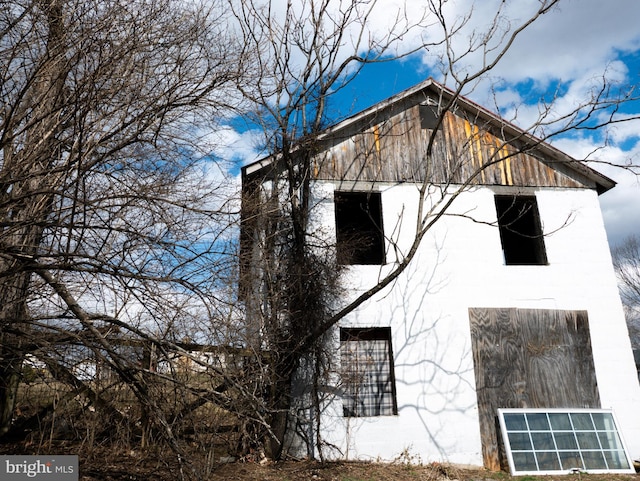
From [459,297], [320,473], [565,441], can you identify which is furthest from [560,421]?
[320,473]

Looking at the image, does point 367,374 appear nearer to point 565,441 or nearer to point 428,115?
point 565,441

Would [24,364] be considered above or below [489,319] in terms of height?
below

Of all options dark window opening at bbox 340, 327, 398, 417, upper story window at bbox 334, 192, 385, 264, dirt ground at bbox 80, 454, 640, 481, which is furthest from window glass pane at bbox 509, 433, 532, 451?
upper story window at bbox 334, 192, 385, 264

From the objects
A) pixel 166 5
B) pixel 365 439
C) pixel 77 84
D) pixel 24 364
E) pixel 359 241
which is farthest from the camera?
pixel 359 241

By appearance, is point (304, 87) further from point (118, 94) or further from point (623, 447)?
point (623, 447)

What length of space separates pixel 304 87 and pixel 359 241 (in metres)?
2.91

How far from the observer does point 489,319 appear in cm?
1019

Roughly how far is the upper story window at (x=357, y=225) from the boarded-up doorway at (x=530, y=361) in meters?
2.47

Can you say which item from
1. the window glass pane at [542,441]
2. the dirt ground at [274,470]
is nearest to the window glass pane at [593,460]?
the dirt ground at [274,470]

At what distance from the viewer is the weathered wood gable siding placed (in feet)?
35.9

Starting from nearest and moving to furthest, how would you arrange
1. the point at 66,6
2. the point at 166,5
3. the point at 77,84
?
the point at 77,84 < the point at 66,6 < the point at 166,5

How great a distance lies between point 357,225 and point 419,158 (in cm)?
255

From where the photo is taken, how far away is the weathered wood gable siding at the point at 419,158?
10.9m

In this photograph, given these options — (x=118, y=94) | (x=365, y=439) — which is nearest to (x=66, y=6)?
(x=118, y=94)
